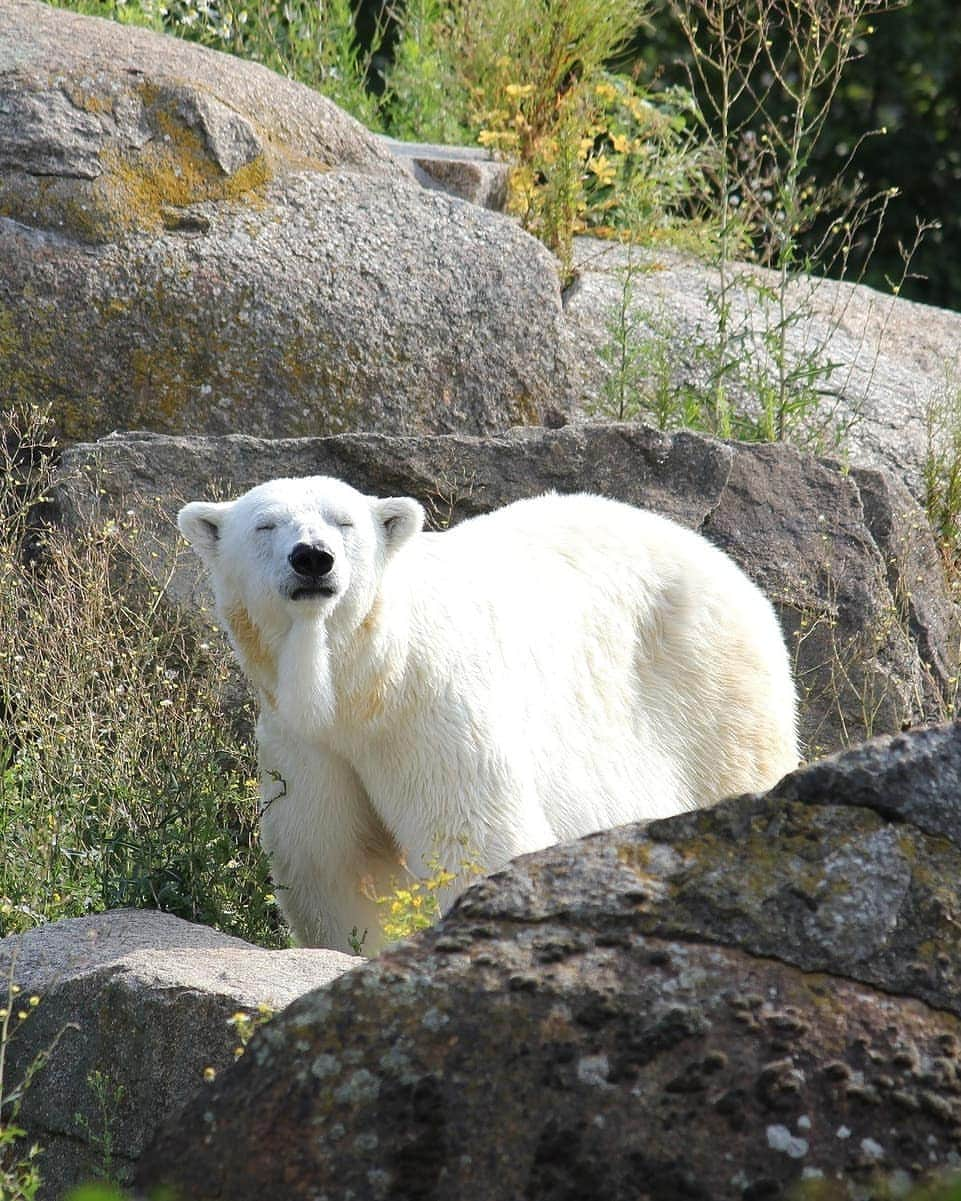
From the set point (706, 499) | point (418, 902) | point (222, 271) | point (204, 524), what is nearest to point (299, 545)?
point (204, 524)

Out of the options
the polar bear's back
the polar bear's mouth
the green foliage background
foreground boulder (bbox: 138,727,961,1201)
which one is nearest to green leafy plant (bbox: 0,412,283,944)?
the polar bear's mouth

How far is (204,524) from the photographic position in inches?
159

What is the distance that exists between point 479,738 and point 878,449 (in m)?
3.66

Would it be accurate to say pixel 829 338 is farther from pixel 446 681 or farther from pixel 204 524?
pixel 204 524

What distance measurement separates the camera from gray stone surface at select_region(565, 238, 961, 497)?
7.00 metres

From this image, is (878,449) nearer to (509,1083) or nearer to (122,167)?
(122,167)

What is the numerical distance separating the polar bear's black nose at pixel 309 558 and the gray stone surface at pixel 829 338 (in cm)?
292

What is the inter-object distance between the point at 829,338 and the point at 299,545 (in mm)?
3617

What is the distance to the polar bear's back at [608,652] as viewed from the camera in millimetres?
4117

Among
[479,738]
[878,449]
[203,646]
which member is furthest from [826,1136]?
[878,449]

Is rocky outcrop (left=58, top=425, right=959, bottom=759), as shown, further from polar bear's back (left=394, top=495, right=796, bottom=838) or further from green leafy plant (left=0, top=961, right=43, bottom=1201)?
green leafy plant (left=0, top=961, right=43, bottom=1201)

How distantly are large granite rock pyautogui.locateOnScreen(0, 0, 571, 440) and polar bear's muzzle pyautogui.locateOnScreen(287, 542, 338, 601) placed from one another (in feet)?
7.24

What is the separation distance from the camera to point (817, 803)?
2318 mm

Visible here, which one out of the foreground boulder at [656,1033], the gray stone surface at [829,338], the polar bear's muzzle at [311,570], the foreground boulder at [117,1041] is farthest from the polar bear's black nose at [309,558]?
the gray stone surface at [829,338]
